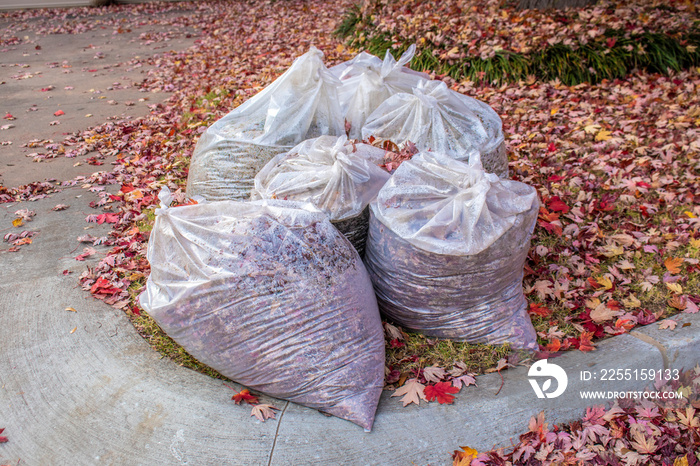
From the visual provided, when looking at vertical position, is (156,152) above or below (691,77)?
below

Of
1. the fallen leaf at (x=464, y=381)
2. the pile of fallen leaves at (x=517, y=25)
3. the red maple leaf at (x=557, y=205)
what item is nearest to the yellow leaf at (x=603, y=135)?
the red maple leaf at (x=557, y=205)

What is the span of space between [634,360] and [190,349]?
6.20 feet

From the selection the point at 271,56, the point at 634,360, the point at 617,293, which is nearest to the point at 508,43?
the point at 271,56

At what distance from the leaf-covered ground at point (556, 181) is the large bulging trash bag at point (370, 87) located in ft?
4.02

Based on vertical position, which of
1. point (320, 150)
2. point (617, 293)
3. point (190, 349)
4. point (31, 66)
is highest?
point (320, 150)

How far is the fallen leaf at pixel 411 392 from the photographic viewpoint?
200 cm

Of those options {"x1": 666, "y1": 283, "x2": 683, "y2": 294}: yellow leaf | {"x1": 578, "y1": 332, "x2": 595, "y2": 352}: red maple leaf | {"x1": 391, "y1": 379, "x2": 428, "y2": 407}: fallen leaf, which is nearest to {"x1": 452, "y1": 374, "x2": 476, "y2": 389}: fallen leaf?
{"x1": 391, "y1": 379, "x2": 428, "y2": 407}: fallen leaf

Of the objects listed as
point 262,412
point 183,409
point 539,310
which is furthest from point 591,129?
point 183,409

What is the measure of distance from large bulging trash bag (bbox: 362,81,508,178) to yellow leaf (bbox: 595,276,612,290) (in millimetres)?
807

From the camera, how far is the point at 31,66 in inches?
290

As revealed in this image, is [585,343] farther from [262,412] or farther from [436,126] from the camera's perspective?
[262,412]

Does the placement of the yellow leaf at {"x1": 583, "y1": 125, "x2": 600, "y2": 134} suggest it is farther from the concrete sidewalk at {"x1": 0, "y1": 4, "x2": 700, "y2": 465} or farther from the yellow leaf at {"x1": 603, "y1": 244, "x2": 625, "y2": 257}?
the concrete sidewalk at {"x1": 0, "y1": 4, "x2": 700, "y2": 465}

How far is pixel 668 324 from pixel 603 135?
7.82 feet

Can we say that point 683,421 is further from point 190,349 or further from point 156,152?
point 156,152
